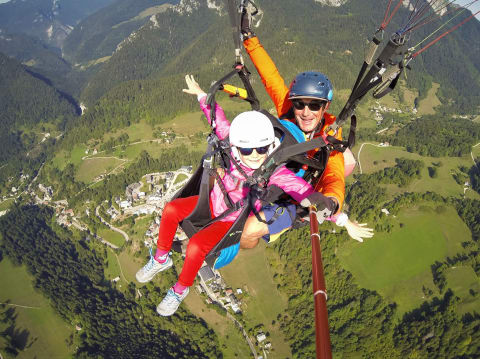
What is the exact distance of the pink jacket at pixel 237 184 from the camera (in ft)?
18.3

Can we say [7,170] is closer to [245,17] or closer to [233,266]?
[233,266]

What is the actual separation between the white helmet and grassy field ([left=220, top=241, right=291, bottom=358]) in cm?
3994

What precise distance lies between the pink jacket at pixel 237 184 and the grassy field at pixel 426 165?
2278 inches

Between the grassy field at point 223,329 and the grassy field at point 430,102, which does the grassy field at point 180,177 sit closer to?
the grassy field at point 223,329

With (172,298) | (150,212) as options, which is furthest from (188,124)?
(172,298)

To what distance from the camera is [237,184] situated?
21.3 feet

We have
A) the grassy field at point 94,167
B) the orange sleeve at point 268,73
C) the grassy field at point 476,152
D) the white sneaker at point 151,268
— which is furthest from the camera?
the grassy field at point 94,167

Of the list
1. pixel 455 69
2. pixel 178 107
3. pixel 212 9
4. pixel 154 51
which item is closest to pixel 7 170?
pixel 178 107

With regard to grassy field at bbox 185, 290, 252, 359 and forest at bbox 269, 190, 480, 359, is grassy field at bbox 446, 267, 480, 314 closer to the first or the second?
forest at bbox 269, 190, 480, 359

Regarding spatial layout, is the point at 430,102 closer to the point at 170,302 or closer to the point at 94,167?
the point at 94,167

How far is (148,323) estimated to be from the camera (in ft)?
151

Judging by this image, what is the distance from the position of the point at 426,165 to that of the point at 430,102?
215ft

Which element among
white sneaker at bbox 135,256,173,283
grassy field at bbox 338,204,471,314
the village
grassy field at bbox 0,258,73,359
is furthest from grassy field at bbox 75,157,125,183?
white sneaker at bbox 135,256,173,283

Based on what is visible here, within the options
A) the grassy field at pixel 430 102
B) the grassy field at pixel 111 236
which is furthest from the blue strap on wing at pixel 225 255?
the grassy field at pixel 430 102
